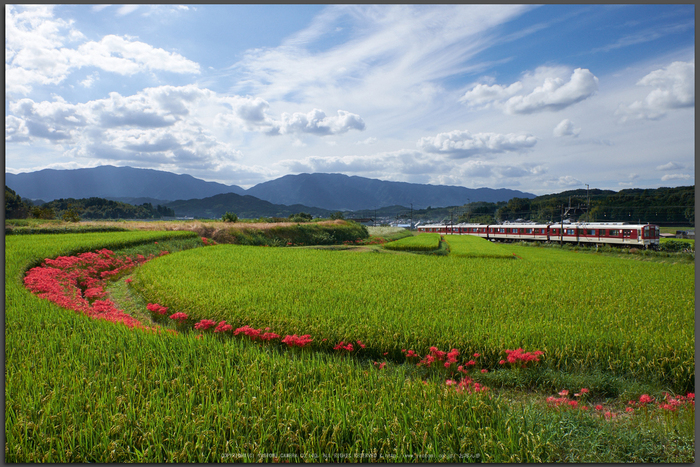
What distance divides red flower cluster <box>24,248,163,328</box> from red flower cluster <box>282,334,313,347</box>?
2.61 m

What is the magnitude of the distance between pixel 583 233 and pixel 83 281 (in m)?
44.7

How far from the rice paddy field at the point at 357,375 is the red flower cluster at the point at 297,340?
4 cm

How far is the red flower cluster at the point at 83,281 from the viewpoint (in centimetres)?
624

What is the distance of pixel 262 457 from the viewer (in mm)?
2186

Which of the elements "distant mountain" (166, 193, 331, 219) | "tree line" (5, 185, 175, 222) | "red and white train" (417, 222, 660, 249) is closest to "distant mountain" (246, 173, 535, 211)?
"red and white train" (417, 222, 660, 249)

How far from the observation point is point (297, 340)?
Result: 4836 millimetres

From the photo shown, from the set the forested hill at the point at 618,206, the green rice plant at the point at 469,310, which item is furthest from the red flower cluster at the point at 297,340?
the forested hill at the point at 618,206

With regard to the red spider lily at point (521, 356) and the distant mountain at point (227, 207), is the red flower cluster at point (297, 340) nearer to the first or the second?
the red spider lily at point (521, 356)

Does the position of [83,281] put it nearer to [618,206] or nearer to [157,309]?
[157,309]

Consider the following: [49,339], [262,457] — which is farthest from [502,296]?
[49,339]

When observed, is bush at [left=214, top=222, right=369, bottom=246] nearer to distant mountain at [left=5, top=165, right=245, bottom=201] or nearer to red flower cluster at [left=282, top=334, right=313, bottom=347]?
distant mountain at [left=5, top=165, right=245, bottom=201]

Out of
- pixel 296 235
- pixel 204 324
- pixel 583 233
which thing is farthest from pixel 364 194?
pixel 204 324

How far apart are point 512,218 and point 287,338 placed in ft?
313

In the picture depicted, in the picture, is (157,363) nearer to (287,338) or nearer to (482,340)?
(287,338)
